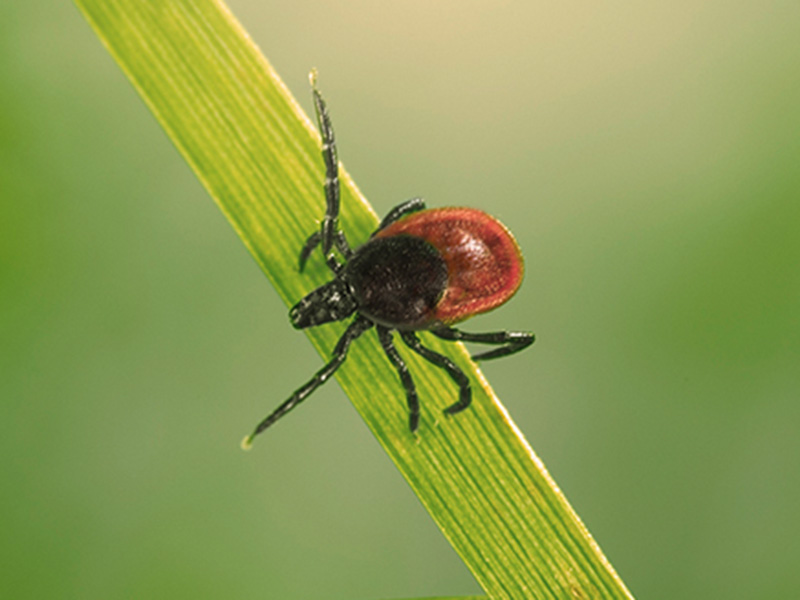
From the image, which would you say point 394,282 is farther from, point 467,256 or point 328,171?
point 328,171

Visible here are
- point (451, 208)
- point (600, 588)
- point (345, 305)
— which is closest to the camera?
point (600, 588)

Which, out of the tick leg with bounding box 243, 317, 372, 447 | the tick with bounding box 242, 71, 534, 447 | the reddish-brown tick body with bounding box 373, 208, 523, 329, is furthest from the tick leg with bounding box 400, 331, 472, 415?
the tick leg with bounding box 243, 317, 372, 447

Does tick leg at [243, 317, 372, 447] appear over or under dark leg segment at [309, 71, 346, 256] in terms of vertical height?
under

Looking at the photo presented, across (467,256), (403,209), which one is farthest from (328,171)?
(403,209)

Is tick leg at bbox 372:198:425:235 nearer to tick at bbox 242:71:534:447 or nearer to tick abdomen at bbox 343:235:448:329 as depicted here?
tick at bbox 242:71:534:447

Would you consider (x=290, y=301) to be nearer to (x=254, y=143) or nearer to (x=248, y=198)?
(x=248, y=198)

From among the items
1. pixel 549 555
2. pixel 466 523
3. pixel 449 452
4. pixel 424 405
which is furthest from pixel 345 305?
pixel 549 555
